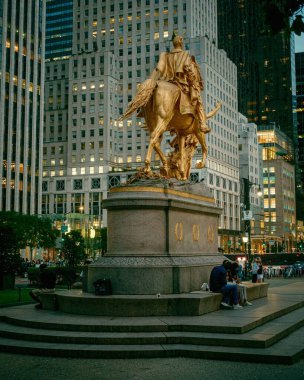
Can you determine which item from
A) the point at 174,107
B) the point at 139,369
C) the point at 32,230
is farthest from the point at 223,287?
the point at 32,230

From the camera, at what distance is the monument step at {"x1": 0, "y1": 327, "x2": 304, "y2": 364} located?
33.8 ft

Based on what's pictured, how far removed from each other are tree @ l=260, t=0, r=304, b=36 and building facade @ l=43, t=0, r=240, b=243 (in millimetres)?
118614

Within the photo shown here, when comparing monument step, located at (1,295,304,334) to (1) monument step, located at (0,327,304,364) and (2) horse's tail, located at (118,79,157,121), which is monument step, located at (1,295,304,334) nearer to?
(1) monument step, located at (0,327,304,364)

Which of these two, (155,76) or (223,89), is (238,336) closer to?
(155,76)

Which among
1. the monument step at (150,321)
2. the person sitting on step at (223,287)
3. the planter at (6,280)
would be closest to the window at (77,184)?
the planter at (6,280)

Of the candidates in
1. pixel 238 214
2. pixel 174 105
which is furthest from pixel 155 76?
pixel 238 214

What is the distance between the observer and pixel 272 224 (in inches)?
6644

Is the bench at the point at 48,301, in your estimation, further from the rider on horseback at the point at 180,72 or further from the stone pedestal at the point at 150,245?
the rider on horseback at the point at 180,72

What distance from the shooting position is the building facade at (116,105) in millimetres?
129875

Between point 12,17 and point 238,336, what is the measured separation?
11135cm

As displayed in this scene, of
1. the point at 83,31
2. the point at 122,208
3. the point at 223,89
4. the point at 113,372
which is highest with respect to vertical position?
the point at 83,31

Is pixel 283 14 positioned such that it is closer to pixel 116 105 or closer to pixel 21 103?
pixel 21 103

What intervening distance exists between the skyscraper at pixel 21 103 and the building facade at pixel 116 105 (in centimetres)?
1629

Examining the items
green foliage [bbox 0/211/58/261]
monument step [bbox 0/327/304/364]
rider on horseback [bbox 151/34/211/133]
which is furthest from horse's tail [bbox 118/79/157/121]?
green foliage [bbox 0/211/58/261]
